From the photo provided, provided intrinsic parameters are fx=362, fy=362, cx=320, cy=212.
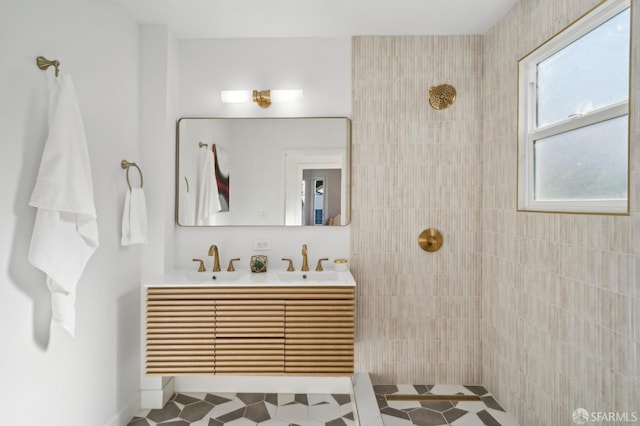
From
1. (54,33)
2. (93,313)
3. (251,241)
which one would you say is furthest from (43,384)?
(54,33)

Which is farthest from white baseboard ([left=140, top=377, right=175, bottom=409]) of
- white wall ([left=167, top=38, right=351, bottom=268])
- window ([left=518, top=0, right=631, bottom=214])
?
window ([left=518, top=0, right=631, bottom=214])

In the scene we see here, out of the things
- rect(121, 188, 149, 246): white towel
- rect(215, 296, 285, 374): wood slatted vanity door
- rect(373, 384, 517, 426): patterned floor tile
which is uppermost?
rect(121, 188, 149, 246): white towel

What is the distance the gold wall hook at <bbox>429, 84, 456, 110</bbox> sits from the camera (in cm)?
257

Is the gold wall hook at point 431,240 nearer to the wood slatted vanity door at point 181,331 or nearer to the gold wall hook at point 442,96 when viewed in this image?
the gold wall hook at point 442,96

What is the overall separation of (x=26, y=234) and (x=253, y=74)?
174 cm

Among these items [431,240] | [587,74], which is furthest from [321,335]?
[587,74]

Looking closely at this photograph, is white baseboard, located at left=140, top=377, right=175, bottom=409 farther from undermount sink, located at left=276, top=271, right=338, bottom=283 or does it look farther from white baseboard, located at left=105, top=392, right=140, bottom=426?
undermount sink, located at left=276, top=271, right=338, bottom=283

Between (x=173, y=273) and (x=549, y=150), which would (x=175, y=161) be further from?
(x=549, y=150)

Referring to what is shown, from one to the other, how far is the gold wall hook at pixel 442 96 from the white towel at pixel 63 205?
2151 millimetres

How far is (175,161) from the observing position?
2.61m

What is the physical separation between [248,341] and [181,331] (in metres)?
0.41

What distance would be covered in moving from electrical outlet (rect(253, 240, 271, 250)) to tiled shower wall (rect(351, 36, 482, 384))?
2.47ft

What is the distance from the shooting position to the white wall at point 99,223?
4.71 ft

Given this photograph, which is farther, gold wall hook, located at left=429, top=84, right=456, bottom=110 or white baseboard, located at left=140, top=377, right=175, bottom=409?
gold wall hook, located at left=429, top=84, right=456, bottom=110
